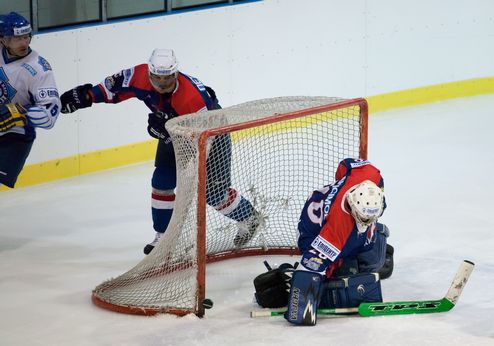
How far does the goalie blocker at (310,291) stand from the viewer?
187 inches

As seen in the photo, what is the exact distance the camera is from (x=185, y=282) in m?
5.00

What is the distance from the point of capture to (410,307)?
496cm

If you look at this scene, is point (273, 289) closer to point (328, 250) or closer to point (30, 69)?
point (328, 250)

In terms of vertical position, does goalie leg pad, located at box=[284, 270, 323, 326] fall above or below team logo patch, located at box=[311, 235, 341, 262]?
below

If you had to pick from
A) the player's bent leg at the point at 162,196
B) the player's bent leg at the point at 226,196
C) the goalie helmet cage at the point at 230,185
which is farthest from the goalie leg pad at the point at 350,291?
the player's bent leg at the point at 162,196

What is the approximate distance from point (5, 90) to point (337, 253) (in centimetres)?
202

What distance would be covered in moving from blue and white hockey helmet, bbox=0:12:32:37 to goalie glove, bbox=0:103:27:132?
0.34 metres

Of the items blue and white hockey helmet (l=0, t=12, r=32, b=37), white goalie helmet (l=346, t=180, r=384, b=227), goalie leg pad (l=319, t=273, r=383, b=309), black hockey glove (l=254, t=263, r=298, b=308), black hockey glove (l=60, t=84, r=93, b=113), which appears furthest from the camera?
black hockey glove (l=60, t=84, r=93, b=113)

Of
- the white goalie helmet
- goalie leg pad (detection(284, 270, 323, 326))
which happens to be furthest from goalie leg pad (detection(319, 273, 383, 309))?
the white goalie helmet

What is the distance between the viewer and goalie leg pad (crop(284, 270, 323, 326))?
15.5 ft

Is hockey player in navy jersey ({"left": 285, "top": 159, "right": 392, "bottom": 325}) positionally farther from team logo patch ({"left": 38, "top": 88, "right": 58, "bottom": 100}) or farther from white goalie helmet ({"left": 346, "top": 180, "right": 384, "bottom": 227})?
team logo patch ({"left": 38, "top": 88, "right": 58, "bottom": 100})

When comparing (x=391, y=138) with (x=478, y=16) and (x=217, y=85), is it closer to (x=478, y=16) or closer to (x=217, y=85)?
(x=217, y=85)

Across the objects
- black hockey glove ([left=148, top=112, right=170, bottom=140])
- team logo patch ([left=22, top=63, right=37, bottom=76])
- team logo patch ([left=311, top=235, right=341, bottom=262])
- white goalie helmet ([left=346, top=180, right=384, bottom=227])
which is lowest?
team logo patch ([left=311, top=235, right=341, bottom=262])

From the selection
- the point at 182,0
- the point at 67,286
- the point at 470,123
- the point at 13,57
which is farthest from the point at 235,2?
the point at 67,286
